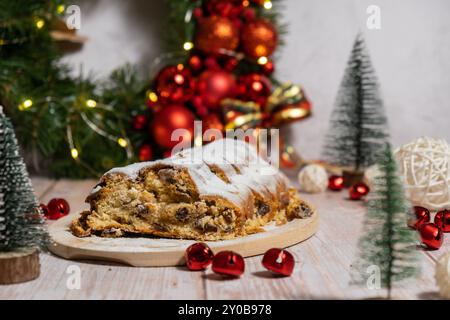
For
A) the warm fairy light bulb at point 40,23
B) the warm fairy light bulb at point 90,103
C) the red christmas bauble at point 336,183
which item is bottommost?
the red christmas bauble at point 336,183

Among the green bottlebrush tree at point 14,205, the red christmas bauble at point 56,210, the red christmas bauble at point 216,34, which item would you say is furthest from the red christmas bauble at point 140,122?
the green bottlebrush tree at point 14,205

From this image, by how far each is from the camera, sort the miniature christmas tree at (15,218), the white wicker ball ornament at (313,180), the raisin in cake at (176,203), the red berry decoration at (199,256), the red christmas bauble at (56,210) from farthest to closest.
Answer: the white wicker ball ornament at (313,180) → the red christmas bauble at (56,210) → the raisin in cake at (176,203) → the red berry decoration at (199,256) → the miniature christmas tree at (15,218)

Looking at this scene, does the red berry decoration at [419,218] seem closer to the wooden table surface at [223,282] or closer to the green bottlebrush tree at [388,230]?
the wooden table surface at [223,282]

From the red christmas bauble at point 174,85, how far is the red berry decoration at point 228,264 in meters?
1.76

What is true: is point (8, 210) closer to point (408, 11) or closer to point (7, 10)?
point (7, 10)

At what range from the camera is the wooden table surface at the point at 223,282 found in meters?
1.54

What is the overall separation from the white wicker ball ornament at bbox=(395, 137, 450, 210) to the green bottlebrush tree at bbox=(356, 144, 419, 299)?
943 millimetres

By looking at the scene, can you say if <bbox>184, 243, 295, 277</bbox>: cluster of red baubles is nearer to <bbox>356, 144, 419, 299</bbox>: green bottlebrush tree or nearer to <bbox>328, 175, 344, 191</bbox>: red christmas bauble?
<bbox>356, 144, 419, 299</bbox>: green bottlebrush tree

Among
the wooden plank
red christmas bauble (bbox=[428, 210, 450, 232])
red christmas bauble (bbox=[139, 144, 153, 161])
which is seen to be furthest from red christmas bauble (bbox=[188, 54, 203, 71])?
red christmas bauble (bbox=[428, 210, 450, 232])

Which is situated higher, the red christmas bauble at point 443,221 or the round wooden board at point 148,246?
the round wooden board at point 148,246

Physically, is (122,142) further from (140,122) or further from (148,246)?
(148,246)

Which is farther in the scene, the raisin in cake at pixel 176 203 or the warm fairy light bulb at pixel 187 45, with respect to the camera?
the warm fairy light bulb at pixel 187 45

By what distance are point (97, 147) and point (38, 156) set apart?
464 mm

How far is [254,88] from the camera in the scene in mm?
3426
